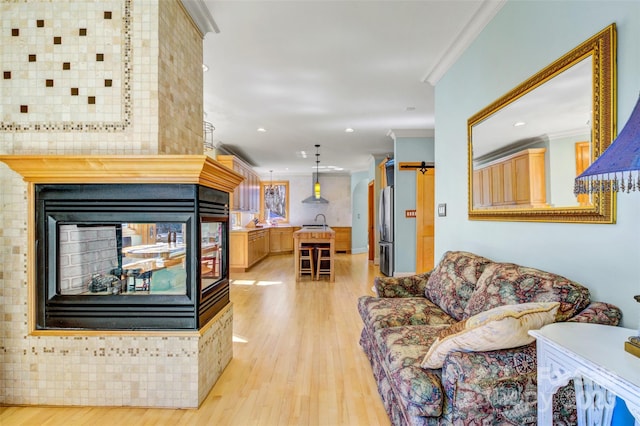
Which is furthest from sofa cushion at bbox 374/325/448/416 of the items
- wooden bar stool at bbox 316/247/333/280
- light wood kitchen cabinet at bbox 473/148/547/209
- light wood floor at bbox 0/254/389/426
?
wooden bar stool at bbox 316/247/333/280

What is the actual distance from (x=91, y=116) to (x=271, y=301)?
3.24 meters

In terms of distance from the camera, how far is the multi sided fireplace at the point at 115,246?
6.72 ft

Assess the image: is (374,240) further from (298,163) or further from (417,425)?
(417,425)

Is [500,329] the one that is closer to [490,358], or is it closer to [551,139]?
[490,358]

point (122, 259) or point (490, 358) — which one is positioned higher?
point (122, 259)

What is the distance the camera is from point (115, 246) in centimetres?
213

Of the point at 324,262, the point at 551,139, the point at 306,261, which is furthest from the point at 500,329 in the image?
the point at 306,261

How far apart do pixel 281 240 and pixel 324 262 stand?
4.14 m

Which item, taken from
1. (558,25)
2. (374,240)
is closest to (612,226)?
(558,25)

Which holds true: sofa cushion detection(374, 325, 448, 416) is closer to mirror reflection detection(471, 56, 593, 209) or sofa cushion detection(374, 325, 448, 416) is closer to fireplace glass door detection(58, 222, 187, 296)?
mirror reflection detection(471, 56, 593, 209)

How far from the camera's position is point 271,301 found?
469 cm

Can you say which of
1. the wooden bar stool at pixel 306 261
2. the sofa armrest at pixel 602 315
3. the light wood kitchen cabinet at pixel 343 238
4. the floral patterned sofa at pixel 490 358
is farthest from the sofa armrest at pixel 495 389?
the light wood kitchen cabinet at pixel 343 238

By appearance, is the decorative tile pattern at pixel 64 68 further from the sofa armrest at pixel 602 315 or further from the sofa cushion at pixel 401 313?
the sofa armrest at pixel 602 315

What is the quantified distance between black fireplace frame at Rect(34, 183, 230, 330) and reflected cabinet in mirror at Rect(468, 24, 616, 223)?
2.08m
